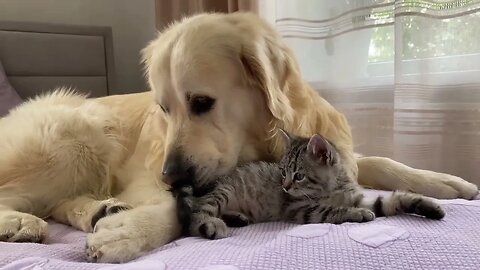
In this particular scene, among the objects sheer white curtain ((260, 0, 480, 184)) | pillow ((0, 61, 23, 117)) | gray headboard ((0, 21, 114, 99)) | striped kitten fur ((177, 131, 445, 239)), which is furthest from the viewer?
gray headboard ((0, 21, 114, 99))

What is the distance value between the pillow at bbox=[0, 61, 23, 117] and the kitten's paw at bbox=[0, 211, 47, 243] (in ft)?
4.84

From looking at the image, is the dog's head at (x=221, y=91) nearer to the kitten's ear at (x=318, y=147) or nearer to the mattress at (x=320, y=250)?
the kitten's ear at (x=318, y=147)

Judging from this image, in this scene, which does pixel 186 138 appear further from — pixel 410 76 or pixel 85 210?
pixel 410 76

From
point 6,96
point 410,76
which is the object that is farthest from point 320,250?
point 6,96

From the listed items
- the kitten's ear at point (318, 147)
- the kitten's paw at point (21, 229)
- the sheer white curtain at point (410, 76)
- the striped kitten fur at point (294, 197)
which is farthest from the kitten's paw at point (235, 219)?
the sheer white curtain at point (410, 76)

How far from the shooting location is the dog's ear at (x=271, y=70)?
1445mm

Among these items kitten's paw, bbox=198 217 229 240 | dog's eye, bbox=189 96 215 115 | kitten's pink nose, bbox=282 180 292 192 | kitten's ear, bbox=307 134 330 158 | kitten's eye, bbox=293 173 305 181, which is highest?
dog's eye, bbox=189 96 215 115

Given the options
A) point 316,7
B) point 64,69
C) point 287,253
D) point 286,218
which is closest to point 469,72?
point 316,7

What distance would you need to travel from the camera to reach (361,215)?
3.80ft

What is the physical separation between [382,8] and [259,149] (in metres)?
0.82

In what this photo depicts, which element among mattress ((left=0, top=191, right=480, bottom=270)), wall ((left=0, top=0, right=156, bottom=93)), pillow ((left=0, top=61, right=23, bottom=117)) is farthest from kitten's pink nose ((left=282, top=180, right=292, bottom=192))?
wall ((left=0, top=0, right=156, bottom=93))

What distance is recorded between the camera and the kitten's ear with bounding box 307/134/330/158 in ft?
4.13

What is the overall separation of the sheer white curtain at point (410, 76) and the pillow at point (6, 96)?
1515 mm

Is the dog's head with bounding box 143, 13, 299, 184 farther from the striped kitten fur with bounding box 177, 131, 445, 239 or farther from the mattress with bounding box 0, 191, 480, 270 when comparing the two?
the mattress with bounding box 0, 191, 480, 270
